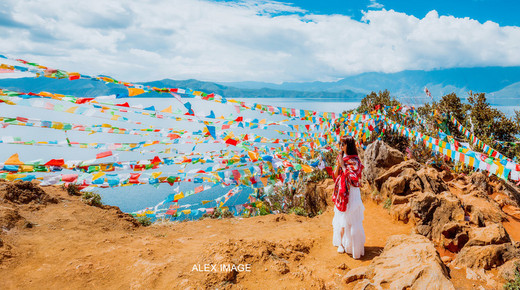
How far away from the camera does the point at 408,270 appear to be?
10.2ft

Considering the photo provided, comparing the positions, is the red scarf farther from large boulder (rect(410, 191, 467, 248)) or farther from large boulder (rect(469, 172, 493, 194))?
large boulder (rect(469, 172, 493, 194))

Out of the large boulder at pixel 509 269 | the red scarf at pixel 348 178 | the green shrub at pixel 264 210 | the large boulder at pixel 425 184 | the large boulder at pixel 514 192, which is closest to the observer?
the large boulder at pixel 509 269

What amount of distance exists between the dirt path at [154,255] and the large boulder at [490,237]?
1551 mm

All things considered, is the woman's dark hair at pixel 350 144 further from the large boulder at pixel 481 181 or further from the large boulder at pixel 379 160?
the large boulder at pixel 481 181

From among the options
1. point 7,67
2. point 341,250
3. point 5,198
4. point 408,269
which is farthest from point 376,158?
point 5,198

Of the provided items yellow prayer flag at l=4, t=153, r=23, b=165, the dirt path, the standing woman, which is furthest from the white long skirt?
yellow prayer flag at l=4, t=153, r=23, b=165

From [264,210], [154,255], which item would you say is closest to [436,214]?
[154,255]

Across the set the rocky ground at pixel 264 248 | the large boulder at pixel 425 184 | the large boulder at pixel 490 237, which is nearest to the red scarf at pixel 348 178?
the rocky ground at pixel 264 248

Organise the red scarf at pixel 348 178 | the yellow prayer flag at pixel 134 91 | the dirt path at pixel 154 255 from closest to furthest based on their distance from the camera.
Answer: the dirt path at pixel 154 255
the red scarf at pixel 348 178
the yellow prayer flag at pixel 134 91

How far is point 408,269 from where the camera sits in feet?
10.2

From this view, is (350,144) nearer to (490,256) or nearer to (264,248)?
(264,248)

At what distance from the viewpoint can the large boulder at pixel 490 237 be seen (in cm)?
412

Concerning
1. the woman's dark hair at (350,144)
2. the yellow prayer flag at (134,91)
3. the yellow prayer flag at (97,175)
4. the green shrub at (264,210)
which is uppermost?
the yellow prayer flag at (134,91)

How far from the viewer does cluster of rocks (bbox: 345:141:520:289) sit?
10.4 ft
